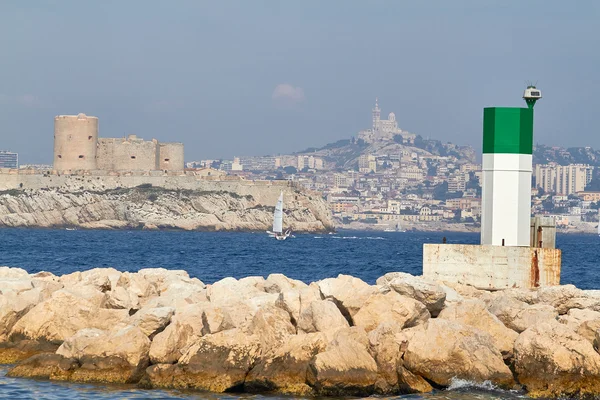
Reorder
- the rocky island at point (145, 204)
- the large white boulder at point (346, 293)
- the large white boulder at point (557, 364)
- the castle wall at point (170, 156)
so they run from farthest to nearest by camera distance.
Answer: the castle wall at point (170, 156), the rocky island at point (145, 204), the large white boulder at point (346, 293), the large white boulder at point (557, 364)

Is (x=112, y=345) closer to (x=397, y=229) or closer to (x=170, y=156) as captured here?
(x=170, y=156)

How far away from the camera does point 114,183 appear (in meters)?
97.6

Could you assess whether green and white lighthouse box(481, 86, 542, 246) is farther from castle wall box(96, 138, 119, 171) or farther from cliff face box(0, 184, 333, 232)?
castle wall box(96, 138, 119, 171)

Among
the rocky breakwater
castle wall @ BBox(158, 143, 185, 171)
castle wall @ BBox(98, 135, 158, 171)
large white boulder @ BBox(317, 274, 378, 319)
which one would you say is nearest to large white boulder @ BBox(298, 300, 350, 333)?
the rocky breakwater

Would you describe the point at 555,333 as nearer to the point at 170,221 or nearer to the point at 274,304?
the point at 274,304

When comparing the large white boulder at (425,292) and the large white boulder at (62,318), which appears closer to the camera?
the large white boulder at (425,292)

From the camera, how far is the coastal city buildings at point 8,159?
19109cm

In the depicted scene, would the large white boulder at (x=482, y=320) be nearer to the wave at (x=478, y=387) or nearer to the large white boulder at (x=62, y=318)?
the wave at (x=478, y=387)

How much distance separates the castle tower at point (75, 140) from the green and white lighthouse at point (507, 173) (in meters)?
85.3

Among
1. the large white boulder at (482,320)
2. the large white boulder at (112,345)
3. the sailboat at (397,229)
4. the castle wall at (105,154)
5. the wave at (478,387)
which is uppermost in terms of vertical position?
the castle wall at (105,154)

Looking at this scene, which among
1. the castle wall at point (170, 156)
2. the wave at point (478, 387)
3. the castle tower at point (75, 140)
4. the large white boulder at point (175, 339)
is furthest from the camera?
the castle wall at point (170, 156)

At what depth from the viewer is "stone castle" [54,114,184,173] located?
97625 mm

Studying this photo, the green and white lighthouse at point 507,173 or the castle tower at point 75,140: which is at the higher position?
the castle tower at point 75,140

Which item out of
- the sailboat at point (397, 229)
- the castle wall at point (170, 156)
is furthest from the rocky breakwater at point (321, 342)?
the sailboat at point (397, 229)
